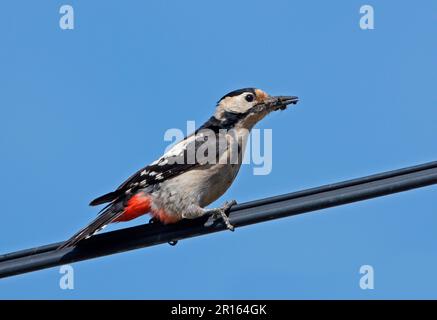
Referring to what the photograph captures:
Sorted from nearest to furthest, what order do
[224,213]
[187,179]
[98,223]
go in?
[224,213] → [98,223] → [187,179]

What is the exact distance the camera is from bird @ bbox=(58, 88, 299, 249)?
7.79m

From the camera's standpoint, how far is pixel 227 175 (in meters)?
8.29

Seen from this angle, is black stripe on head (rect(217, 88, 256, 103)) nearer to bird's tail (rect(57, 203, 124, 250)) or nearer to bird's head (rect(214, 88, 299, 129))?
bird's head (rect(214, 88, 299, 129))

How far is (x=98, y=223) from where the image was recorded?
737 centimetres

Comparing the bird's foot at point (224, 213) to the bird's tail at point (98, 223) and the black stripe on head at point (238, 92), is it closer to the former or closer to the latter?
the bird's tail at point (98, 223)

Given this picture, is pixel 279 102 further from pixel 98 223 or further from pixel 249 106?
pixel 98 223

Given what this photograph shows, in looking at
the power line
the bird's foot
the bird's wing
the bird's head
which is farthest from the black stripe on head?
the power line

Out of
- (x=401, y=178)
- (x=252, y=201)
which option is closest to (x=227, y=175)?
(x=252, y=201)

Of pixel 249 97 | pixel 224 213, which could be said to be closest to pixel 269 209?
pixel 224 213

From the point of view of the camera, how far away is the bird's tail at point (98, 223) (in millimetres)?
6650

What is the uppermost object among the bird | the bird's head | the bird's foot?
the bird's head

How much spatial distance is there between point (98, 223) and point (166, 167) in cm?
114

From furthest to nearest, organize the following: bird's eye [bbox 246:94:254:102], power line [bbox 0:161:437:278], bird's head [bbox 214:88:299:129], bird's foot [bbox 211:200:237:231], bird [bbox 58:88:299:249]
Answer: bird's eye [bbox 246:94:254:102], bird's head [bbox 214:88:299:129], bird [bbox 58:88:299:249], bird's foot [bbox 211:200:237:231], power line [bbox 0:161:437:278]

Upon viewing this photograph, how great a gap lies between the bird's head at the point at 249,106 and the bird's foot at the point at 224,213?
1.92m
